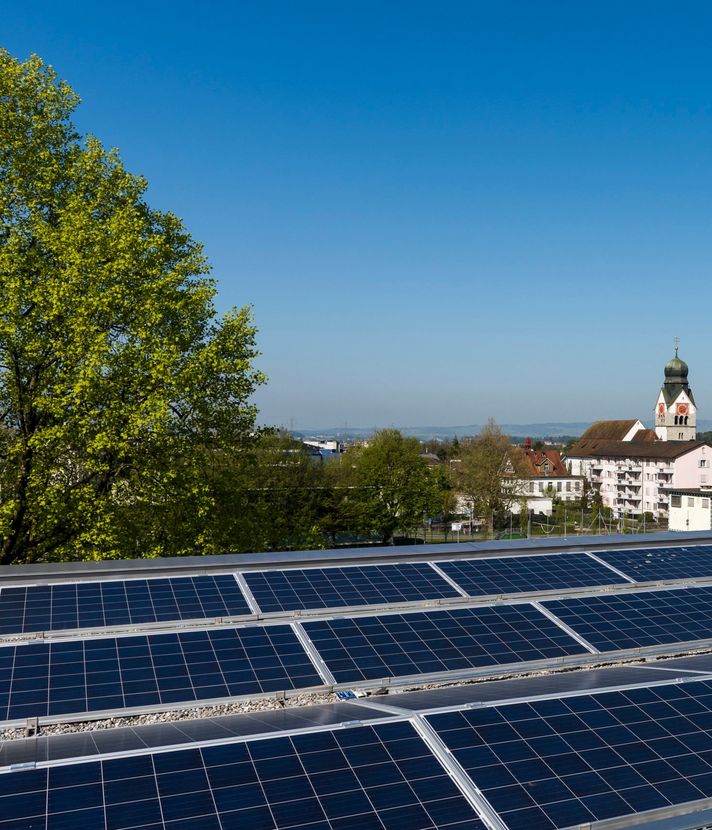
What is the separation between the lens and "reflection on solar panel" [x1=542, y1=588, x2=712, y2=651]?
12547 mm

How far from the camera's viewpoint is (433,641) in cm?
1147

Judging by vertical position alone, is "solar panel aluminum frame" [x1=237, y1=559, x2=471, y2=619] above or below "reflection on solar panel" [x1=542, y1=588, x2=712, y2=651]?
above

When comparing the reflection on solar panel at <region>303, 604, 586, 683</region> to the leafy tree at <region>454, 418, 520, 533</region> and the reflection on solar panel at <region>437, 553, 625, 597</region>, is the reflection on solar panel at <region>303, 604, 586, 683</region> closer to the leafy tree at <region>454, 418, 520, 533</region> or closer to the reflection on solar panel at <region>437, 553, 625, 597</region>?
the reflection on solar panel at <region>437, 553, 625, 597</region>

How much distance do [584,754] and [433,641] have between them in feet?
13.6

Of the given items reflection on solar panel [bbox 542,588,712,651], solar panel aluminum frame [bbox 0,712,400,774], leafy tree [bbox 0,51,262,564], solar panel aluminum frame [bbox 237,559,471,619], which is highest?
leafy tree [bbox 0,51,262,564]

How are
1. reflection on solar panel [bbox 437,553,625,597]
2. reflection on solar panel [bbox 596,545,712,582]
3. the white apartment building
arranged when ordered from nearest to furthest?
reflection on solar panel [bbox 437,553,625,597], reflection on solar panel [bbox 596,545,712,582], the white apartment building

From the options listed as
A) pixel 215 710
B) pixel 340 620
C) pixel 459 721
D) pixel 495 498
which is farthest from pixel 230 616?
pixel 495 498

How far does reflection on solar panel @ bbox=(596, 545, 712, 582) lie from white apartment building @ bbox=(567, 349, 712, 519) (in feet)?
276

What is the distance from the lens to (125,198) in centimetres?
2675

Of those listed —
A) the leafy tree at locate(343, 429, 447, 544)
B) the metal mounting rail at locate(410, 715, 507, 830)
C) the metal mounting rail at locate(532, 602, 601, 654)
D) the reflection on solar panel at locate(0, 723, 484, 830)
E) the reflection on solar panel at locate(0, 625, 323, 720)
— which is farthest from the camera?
the leafy tree at locate(343, 429, 447, 544)

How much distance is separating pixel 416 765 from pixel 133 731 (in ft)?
11.4

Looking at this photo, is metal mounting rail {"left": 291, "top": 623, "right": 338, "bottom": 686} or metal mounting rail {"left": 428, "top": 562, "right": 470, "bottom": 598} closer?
metal mounting rail {"left": 291, "top": 623, "right": 338, "bottom": 686}

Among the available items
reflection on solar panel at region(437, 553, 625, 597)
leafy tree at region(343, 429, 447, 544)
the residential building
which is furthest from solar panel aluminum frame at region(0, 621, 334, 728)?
the residential building

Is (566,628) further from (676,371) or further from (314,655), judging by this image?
(676,371)
